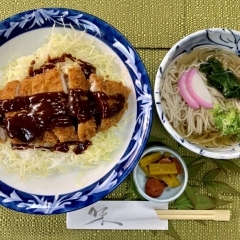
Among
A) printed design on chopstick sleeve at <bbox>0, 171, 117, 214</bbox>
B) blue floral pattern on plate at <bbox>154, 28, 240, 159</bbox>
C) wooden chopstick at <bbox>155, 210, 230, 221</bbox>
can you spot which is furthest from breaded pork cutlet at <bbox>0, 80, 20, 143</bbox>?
wooden chopstick at <bbox>155, 210, 230, 221</bbox>

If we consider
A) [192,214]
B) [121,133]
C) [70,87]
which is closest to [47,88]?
[70,87]

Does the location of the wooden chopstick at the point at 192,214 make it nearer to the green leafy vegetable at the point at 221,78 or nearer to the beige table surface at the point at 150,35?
the beige table surface at the point at 150,35

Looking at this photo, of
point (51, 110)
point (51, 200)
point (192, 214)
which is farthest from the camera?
point (192, 214)

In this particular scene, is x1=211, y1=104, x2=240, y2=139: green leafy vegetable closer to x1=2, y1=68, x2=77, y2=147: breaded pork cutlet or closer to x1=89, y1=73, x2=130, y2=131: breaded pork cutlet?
x1=89, y1=73, x2=130, y2=131: breaded pork cutlet

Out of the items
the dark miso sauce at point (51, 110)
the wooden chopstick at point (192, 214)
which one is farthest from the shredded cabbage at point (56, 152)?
the wooden chopstick at point (192, 214)

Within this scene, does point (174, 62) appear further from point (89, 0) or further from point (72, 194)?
point (72, 194)

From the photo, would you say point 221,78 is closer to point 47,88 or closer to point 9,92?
point 47,88
